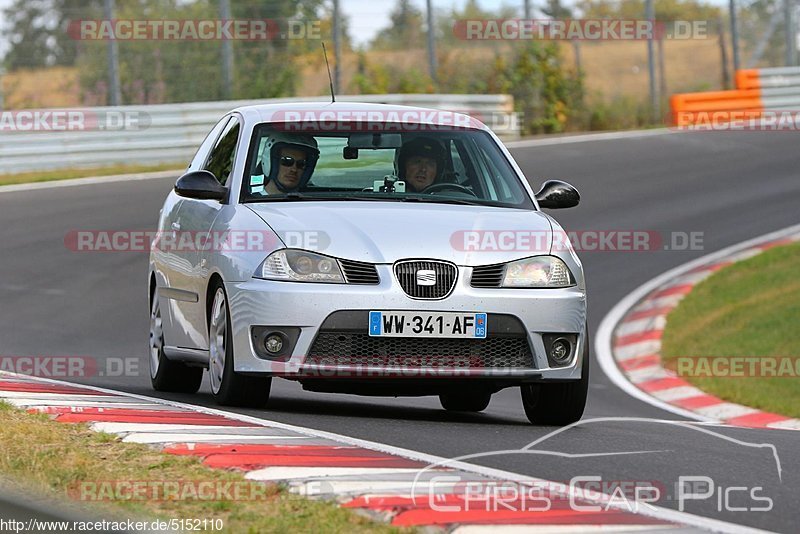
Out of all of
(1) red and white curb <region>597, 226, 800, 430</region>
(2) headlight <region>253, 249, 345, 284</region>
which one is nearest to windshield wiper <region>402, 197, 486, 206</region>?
(2) headlight <region>253, 249, 345, 284</region>

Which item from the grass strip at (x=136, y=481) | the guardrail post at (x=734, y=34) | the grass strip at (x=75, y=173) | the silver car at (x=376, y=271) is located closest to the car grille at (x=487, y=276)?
the silver car at (x=376, y=271)

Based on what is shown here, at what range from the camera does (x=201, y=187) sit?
25.7ft

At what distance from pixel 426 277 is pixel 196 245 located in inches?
62.3

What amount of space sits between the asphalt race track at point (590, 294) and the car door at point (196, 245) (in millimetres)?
399

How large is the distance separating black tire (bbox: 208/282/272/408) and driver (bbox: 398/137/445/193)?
123cm

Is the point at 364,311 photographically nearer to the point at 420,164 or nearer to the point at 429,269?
the point at 429,269

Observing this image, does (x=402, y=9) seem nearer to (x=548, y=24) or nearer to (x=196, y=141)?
(x=548, y=24)

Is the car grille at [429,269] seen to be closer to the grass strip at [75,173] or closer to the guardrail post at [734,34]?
the grass strip at [75,173]

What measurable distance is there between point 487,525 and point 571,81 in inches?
1005

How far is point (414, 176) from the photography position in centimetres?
820

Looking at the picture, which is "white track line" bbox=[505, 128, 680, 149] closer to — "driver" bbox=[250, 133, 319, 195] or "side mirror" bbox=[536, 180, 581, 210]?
"side mirror" bbox=[536, 180, 581, 210]

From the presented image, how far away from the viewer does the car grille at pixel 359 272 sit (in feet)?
23.4

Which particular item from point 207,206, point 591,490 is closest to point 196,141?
point 207,206

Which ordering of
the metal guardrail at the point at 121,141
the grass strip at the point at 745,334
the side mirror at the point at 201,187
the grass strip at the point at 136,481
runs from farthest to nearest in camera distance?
the metal guardrail at the point at 121,141 → the grass strip at the point at 745,334 → the side mirror at the point at 201,187 → the grass strip at the point at 136,481
